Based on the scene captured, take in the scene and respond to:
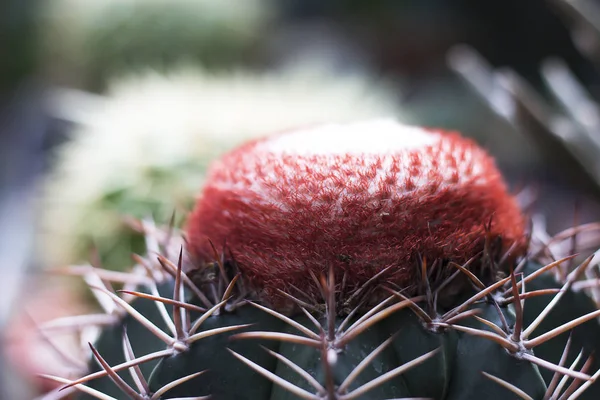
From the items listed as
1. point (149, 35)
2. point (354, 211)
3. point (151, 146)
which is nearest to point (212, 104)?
point (151, 146)

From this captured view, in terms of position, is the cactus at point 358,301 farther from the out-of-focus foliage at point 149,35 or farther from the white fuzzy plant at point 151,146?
the out-of-focus foliage at point 149,35

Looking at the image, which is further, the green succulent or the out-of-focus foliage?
the out-of-focus foliage

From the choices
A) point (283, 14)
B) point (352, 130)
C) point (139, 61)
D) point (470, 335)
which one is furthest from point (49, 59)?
point (470, 335)

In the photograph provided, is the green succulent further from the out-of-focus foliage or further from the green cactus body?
the out-of-focus foliage

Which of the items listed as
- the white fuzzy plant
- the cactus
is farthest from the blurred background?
the cactus

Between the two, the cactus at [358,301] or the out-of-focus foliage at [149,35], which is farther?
the out-of-focus foliage at [149,35]

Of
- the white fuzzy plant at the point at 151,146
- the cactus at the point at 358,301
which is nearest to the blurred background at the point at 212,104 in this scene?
the white fuzzy plant at the point at 151,146

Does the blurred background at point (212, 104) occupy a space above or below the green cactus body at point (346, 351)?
above

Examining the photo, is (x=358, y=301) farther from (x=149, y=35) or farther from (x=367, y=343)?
(x=149, y=35)
